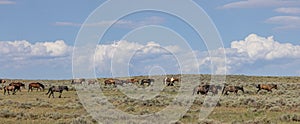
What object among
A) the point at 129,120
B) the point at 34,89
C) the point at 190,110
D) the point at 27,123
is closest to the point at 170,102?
the point at 190,110

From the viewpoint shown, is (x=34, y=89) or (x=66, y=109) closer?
(x=66, y=109)

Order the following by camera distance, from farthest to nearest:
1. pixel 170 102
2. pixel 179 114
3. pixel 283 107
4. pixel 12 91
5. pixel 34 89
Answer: pixel 34 89, pixel 12 91, pixel 170 102, pixel 283 107, pixel 179 114

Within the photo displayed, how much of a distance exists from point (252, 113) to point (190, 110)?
3.37 m

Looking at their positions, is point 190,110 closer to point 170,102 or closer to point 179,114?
point 179,114

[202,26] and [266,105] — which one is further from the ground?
[202,26]

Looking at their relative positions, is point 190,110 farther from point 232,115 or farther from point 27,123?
point 27,123

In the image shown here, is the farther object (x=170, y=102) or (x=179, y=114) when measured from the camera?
(x=170, y=102)

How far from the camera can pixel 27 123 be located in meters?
24.7

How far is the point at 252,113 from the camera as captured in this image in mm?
30281

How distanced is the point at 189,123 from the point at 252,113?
6.20 meters

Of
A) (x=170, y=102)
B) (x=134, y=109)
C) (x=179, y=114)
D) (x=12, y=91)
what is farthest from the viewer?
(x=12, y=91)

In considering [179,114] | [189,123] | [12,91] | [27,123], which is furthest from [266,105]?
[12,91]

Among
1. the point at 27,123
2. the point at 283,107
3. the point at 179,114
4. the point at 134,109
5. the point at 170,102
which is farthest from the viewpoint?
the point at 170,102

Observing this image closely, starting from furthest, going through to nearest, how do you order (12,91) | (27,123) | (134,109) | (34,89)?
(34,89) < (12,91) < (134,109) < (27,123)
